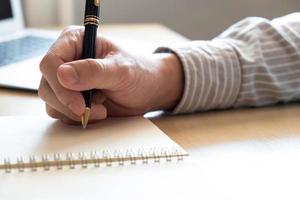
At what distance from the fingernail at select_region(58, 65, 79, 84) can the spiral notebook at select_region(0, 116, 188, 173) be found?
2.2 inches

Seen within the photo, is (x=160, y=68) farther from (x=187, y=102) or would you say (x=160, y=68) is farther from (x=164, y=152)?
(x=164, y=152)

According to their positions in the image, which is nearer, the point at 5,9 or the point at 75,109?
the point at 75,109

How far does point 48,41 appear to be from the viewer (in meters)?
1.02

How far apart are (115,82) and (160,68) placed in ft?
0.32

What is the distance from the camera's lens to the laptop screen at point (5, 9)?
3.71 feet

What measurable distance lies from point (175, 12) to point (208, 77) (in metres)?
0.87

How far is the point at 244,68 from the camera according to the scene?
67cm

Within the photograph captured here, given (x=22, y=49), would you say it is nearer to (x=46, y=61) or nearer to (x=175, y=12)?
(x=46, y=61)

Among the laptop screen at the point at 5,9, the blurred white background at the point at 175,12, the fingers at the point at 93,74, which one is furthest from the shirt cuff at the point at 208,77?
the blurred white background at the point at 175,12

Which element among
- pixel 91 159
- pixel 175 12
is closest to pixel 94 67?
pixel 91 159

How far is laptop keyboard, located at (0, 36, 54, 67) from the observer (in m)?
0.87

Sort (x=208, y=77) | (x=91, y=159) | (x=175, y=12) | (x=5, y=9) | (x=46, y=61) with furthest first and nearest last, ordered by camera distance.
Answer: (x=175, y=12) → (x=5, y=9) → (x=208, y=77) → (x=46, y=61) → (x=91, y=159)

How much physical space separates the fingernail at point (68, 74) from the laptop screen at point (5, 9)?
666 millimetres

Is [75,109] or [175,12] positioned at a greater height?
[175,12]
